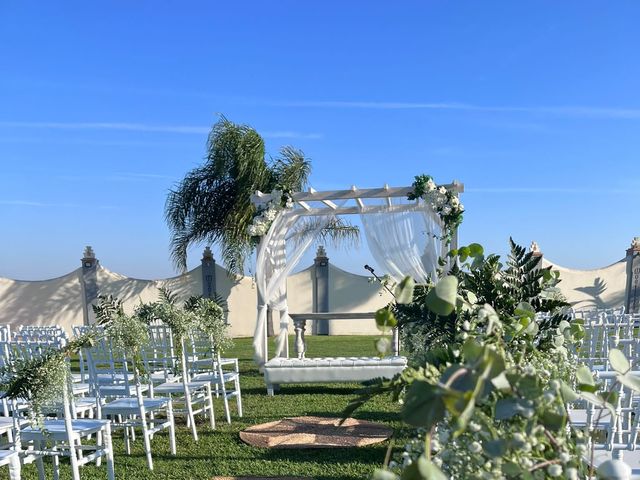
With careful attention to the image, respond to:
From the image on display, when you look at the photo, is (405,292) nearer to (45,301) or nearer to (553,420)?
(553,420)

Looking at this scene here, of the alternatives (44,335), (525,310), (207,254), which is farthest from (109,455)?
(207,254)

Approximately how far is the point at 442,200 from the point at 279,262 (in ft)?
8.17

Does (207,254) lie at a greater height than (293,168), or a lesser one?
lesser

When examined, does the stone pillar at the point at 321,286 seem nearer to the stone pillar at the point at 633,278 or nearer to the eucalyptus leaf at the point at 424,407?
the stone pillar at the point at 633,278

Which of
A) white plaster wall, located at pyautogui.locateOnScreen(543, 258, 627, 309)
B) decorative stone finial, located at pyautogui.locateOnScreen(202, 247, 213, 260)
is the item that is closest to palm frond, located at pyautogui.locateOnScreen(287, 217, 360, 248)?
decorative stone finial, located at pyautogui.locateOnScreen(202, 247, 213, 260)

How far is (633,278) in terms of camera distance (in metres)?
16.0

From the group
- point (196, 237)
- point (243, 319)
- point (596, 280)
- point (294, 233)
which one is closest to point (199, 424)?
point (294, 233)

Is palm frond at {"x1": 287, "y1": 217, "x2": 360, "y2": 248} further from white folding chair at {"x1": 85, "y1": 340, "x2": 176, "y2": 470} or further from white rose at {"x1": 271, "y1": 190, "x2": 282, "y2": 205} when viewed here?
white folding chair at {"x1": 85, "y1": 340, "x2": 176, "y2": 470}

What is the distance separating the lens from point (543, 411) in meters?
0.77

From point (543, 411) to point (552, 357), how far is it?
0.72 metres

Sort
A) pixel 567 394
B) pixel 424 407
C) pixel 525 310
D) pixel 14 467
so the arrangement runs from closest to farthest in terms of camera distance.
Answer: pixel 424 407 → pixel 567 394 → pixel 525 310 → pixel 14 467

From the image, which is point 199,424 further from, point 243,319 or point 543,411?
point 243,319

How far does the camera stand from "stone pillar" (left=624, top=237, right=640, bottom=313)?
15.9 metres

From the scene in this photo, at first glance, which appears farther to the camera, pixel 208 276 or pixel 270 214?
pixel 208 276
